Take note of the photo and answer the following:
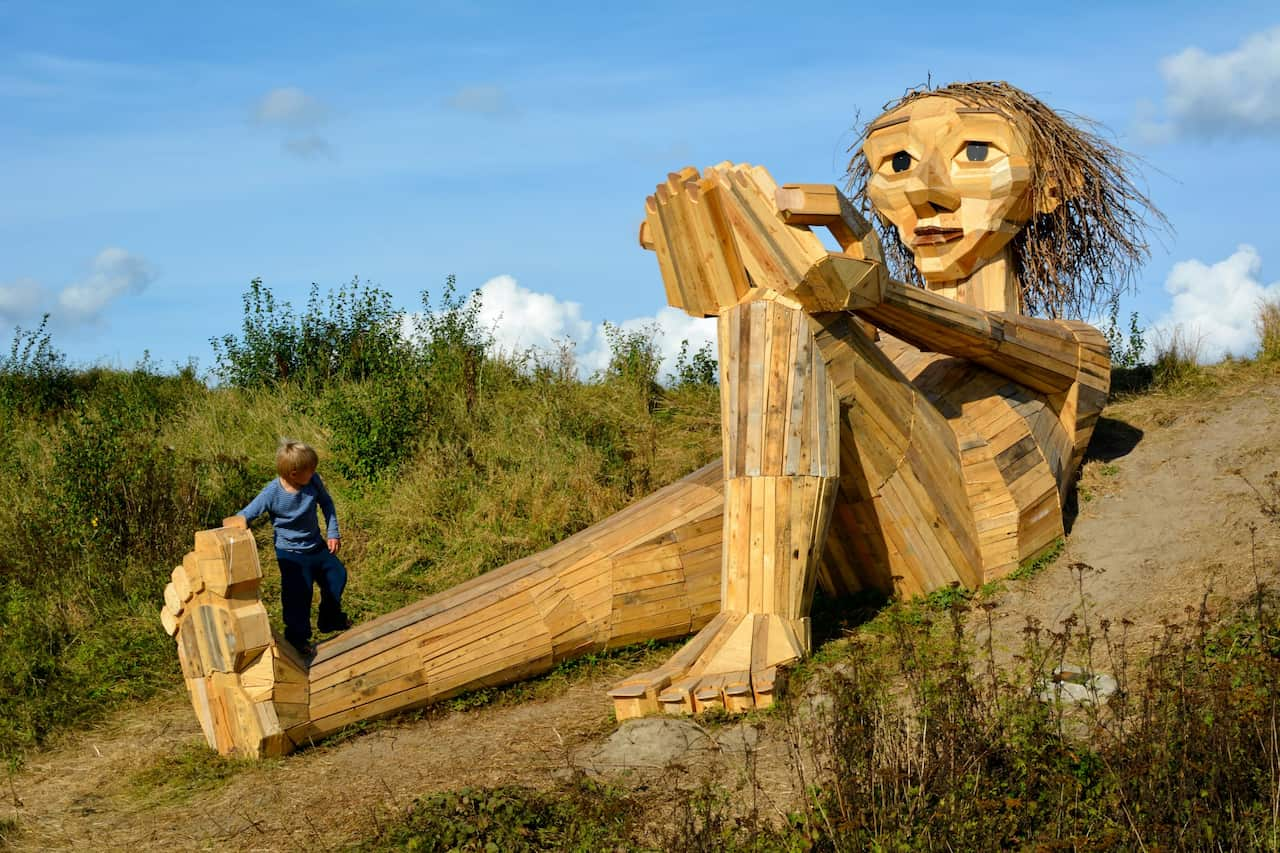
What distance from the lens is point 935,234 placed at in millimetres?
7852

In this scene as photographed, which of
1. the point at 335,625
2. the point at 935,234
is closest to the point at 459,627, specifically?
the point at 335,625

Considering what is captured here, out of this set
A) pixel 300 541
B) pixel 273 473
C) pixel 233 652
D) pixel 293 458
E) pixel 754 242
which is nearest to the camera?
pixel 233 652

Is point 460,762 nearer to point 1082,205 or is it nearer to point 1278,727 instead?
point 1278,727

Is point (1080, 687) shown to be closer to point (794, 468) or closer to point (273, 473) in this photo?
point (794, 468)

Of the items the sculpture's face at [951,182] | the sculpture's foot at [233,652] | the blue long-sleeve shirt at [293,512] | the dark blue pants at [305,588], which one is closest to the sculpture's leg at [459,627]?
the sculpture's foot at [233,652]

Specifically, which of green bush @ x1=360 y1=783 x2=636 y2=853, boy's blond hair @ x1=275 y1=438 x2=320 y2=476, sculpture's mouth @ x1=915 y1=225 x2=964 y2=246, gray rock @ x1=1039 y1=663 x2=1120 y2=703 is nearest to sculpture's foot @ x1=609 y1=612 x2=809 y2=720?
green bush @ x1=360 y1=783 x2=636 y2=853

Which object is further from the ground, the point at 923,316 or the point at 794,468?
the point at 923,316

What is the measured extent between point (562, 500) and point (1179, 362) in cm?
453

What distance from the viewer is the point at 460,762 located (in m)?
5.73

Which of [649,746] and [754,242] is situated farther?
[754,242]

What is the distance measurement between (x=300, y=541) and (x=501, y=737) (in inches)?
50.7

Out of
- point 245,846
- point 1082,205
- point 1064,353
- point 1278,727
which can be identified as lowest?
point 245,846

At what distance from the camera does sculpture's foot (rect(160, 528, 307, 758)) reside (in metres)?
5.54

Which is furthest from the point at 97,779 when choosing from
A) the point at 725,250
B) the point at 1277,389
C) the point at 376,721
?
the point at 1277,389
